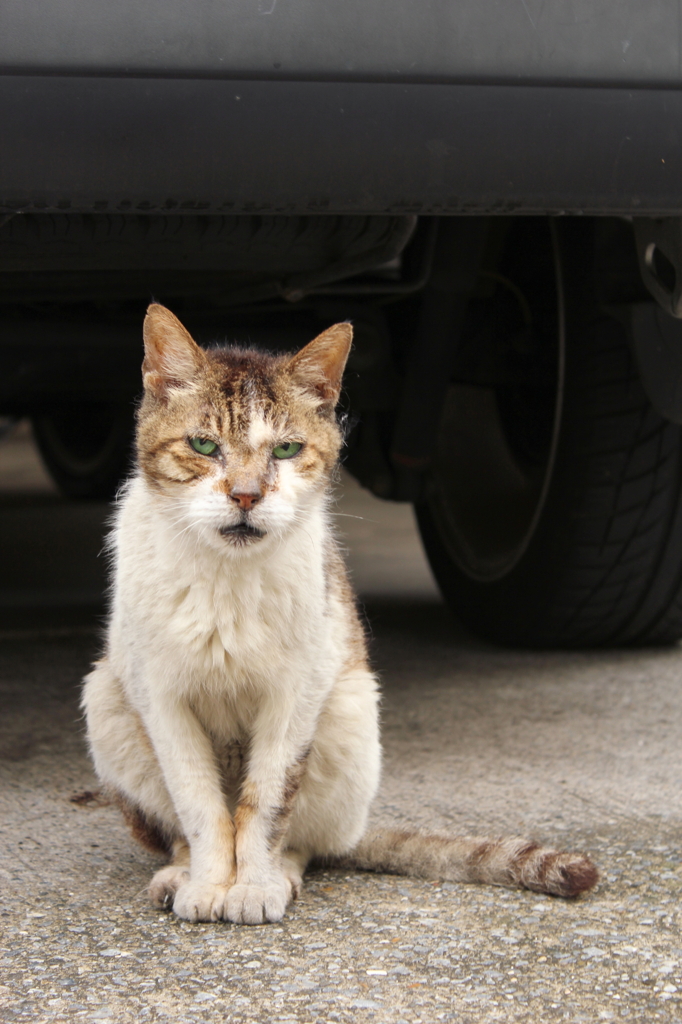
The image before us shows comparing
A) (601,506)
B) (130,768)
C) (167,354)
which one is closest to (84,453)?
(601,506)

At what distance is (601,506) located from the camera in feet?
10.8

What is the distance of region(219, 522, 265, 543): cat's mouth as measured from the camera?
192 centimetres

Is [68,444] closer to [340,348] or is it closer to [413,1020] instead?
[340,348]

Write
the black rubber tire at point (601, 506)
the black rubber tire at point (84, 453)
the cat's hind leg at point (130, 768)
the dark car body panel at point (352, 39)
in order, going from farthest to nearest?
the black rubber tire at point (84, 453) → the black rubber tire at point (601, 506) → the cat's hind leg at point (130, 768) → the dark car body panel at point (352, 39)

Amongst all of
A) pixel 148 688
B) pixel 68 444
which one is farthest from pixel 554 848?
pixel 68 444

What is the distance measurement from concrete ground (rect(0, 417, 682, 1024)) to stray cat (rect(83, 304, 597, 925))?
8 cm

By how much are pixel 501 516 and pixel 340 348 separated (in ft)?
6.03

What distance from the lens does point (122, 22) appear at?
1.89 metres

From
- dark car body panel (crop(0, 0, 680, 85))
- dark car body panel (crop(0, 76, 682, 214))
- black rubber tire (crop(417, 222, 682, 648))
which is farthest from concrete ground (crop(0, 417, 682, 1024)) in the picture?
dark car body panel (crop(0, 0, 680, 85))

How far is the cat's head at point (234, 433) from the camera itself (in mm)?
1919

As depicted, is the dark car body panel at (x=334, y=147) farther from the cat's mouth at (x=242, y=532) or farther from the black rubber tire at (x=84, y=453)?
the black rubber tire at (x=84, y=453)

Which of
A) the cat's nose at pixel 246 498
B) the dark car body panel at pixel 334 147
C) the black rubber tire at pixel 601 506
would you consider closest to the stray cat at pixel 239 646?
the cat's nose at pixel 246 498

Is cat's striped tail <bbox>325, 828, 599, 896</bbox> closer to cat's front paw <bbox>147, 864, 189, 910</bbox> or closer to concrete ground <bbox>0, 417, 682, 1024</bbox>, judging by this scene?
concrete ground <bbox>0, 417, 682, 1024</bbox>

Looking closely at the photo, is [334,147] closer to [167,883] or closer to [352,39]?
[352,39]
